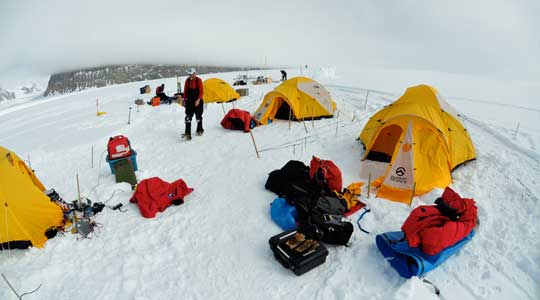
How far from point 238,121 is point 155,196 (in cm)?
543

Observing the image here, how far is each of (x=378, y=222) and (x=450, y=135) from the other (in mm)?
3395

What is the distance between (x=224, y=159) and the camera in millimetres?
8273

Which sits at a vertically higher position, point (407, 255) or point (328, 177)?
point (328, 177)

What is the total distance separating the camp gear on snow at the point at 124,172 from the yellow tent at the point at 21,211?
1689mm

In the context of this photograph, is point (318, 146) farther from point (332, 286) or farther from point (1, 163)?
point (1, 163)

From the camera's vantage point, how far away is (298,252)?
4.15 metres

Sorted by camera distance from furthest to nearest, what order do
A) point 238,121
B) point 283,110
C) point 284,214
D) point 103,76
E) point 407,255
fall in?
point 103,76
point 283,110
point 238,121
point 284,214
point 407,255

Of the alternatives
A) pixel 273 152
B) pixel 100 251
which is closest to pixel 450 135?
pixel 273 152

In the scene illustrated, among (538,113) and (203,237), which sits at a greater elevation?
(538,113)

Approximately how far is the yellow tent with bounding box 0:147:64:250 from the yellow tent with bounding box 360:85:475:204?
632 cm

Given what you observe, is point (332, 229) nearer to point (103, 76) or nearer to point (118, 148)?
point (118, 148)

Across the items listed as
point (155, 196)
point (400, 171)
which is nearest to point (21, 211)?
point (155, 196)

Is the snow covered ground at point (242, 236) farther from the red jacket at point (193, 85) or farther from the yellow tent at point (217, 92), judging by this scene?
the yellow tent at point (217, 92)

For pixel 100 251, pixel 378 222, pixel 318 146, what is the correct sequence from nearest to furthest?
pixel 100 251
pixel 378 222
pixel 318 146
